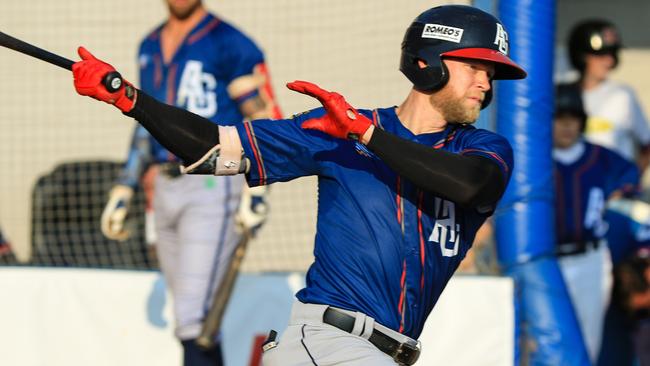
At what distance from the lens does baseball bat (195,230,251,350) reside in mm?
5957

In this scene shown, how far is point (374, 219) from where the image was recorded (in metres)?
3.95

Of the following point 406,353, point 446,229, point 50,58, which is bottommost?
point 406,353

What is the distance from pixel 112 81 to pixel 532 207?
349cm

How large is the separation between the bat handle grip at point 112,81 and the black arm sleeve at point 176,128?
11 centimetres

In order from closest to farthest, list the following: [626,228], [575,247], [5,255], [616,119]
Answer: [5,255]
[575,247]
[626,228]
[616,119]

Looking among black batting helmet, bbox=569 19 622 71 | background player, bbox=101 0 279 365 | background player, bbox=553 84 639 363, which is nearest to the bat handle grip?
background player, bbox=101 0 279 365

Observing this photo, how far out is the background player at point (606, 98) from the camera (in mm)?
8258

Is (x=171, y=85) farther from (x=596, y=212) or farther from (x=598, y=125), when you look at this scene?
(x=598, y=125)

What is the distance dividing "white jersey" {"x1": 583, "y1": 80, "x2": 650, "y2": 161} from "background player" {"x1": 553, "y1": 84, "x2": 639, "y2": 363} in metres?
0.49

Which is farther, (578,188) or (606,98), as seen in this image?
(606,98)

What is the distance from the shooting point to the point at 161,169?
6176mm

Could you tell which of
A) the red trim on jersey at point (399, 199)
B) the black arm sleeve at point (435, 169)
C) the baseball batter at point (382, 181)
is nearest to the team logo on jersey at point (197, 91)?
the baseball batter at point (382, 181)

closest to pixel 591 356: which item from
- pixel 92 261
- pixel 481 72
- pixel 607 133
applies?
pixel 607 133

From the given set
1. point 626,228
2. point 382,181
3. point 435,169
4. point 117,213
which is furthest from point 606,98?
point 435,169
